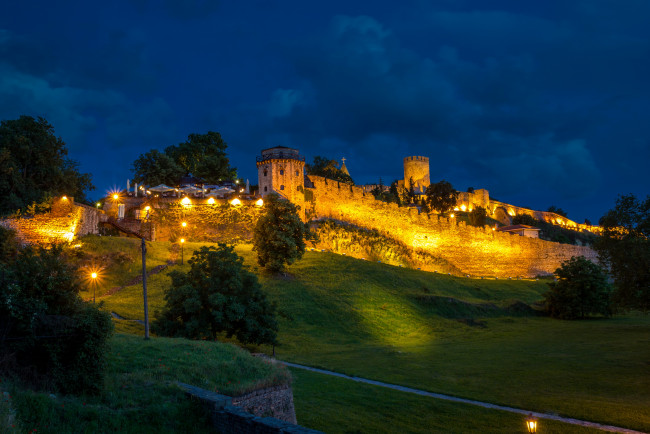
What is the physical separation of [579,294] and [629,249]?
23685 mm

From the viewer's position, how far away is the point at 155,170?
196 feet

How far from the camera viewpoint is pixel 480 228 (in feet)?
214

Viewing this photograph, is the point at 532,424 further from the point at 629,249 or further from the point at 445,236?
the point at 445,236

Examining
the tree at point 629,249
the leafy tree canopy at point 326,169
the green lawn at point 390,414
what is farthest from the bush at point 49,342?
the leafy tree canopy at point 326,169

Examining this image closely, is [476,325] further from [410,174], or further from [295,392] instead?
[410,174]

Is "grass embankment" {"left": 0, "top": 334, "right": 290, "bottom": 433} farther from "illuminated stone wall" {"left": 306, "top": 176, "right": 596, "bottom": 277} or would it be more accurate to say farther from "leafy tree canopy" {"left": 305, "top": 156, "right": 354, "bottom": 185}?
"leafy tree canopy" {"left": 305, "top": 156, "right": 354, "bottom": 185}

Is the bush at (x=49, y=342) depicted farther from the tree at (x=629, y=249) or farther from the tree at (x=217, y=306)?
the tree at (x=629, y=249)

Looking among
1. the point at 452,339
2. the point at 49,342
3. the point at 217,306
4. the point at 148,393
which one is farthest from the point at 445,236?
the point at 49,342

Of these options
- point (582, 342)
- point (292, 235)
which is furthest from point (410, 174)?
point (582, 342)

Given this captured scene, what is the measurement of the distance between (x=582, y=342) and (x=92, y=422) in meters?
26.2

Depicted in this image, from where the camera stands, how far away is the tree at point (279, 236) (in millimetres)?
37125

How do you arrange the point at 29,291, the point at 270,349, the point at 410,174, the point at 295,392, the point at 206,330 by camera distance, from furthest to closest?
the point at 410,174 < the point at 270,349 < the point at 206,330 < the point at 295,392 < the point at 29,291

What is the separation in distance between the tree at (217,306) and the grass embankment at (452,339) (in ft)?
7.07

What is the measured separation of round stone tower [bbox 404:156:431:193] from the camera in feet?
362
